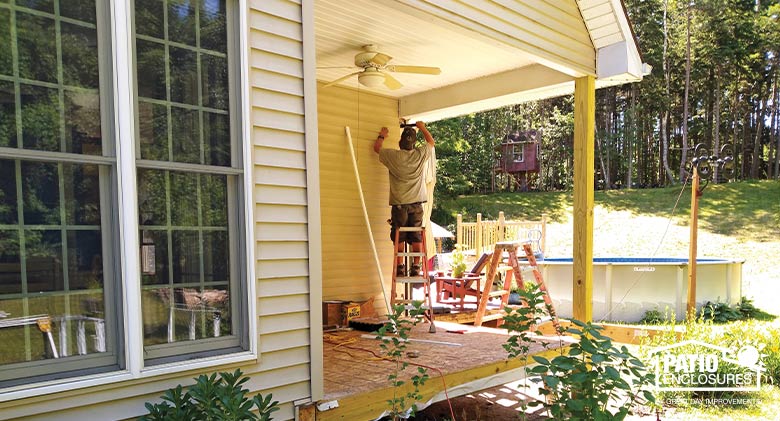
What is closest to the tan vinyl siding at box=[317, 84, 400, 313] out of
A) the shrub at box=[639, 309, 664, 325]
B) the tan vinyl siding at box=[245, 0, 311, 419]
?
the tan vinyl siding at box=[245, 0, 311, 419]

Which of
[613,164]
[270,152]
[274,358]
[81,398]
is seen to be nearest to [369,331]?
[274,358]

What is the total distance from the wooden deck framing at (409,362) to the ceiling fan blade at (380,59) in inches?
99.8

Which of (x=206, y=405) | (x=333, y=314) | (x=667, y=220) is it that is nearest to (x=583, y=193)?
(x=333, y=314)

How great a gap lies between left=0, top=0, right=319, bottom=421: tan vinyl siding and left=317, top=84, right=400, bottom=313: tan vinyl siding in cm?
292

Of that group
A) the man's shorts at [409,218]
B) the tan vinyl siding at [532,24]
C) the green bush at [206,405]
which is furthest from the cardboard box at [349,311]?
the green bush at [206,405]

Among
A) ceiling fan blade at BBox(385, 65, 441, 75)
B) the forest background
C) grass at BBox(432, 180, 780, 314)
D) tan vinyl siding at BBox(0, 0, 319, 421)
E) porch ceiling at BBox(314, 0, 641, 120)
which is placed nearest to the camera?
tan vinyl siding at BBox(0, 0, 319, 421)

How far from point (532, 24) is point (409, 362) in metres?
2.83

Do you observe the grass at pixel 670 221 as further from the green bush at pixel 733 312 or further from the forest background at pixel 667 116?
the forest background at pixel 667 116

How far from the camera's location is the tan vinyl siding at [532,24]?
11.3ft

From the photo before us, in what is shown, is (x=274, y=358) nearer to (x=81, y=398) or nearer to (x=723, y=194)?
(x=81, y=398)

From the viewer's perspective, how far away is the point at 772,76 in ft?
69.4

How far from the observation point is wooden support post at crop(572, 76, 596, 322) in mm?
4691

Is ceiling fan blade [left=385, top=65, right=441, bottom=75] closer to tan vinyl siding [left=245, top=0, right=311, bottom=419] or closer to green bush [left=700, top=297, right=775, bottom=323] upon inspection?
tan vinyl siding [left=245, top=0, right=311, bottom=419]

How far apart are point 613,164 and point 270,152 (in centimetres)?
2483
